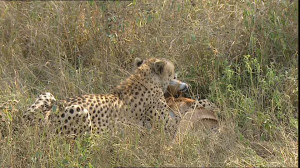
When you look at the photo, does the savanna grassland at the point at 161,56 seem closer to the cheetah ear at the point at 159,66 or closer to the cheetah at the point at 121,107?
the cheetah at the point at 121,107

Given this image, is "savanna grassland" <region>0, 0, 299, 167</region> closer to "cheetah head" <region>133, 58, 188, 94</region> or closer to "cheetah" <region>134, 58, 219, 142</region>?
"cheetah" <region>134, 58, 219, 142</region>

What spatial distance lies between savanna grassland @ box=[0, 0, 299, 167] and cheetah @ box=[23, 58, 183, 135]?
149mm

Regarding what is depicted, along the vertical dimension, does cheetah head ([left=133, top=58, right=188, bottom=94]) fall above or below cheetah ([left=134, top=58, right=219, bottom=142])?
above

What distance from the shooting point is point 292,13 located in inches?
209

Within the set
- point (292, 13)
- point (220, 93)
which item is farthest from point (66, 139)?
point (292, 13)

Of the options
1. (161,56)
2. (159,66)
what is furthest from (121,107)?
(161,56)

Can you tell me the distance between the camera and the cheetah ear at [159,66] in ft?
16.5

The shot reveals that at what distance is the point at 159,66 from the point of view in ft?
16.6

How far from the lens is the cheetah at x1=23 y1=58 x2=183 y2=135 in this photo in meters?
4.55

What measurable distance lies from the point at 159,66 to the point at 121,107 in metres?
0.50

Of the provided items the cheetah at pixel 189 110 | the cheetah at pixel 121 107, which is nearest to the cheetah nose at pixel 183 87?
the cheetah at pixel 189 110

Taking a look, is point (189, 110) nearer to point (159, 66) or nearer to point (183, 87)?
point (183, 87)

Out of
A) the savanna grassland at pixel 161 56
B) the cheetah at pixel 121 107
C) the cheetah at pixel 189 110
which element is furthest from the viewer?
the cheetah at pixel 189 110

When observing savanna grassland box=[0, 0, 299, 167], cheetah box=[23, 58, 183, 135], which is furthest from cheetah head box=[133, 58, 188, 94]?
savanna grassland box=[0, 0, 299, 167]
